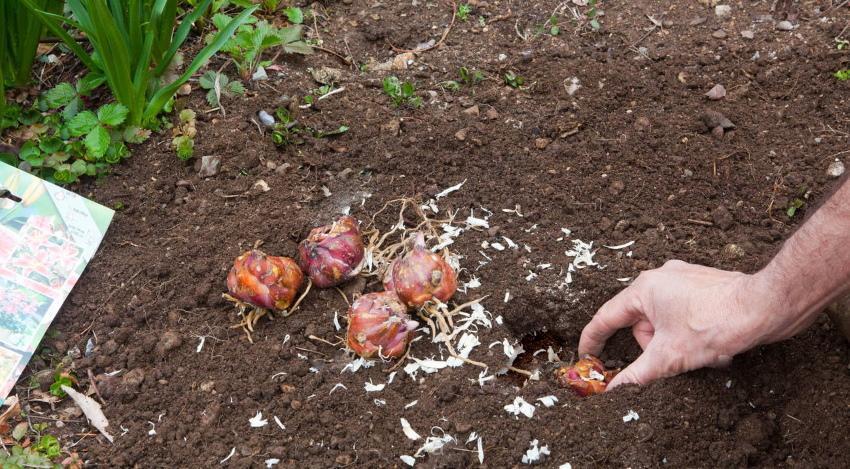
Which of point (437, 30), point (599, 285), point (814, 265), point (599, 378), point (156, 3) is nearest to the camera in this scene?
point (814, 265)

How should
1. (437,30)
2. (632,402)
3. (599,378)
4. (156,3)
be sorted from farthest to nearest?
(437,30), (156,3), (599,378), (632,402)

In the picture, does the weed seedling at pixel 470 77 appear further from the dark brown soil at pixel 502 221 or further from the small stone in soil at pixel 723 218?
the small stone in soil at pixel 723 218

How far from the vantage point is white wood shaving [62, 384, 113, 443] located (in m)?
1.92

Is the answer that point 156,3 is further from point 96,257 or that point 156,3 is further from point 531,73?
point 531,73

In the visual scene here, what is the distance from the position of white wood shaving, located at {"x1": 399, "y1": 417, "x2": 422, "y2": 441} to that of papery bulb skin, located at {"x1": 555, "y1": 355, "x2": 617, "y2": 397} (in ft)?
1.29

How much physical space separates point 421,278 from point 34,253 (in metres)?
1.07

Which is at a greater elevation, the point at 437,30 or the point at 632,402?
the point at 437,30

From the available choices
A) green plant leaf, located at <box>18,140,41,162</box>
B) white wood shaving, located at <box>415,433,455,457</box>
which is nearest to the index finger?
white wood shaving, located at <box>415,433,455,457</box>

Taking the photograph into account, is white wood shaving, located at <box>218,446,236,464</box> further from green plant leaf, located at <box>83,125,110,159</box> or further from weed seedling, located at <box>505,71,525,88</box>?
weed seedling, located at <box>505,71,525,88</box>

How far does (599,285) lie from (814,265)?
63 centimetres

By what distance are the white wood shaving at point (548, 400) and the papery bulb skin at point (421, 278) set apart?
1.14 ft

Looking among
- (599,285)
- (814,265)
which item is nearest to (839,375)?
(814,265)

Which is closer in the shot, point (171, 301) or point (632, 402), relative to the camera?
point (632, 402)

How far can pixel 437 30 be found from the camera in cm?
297
